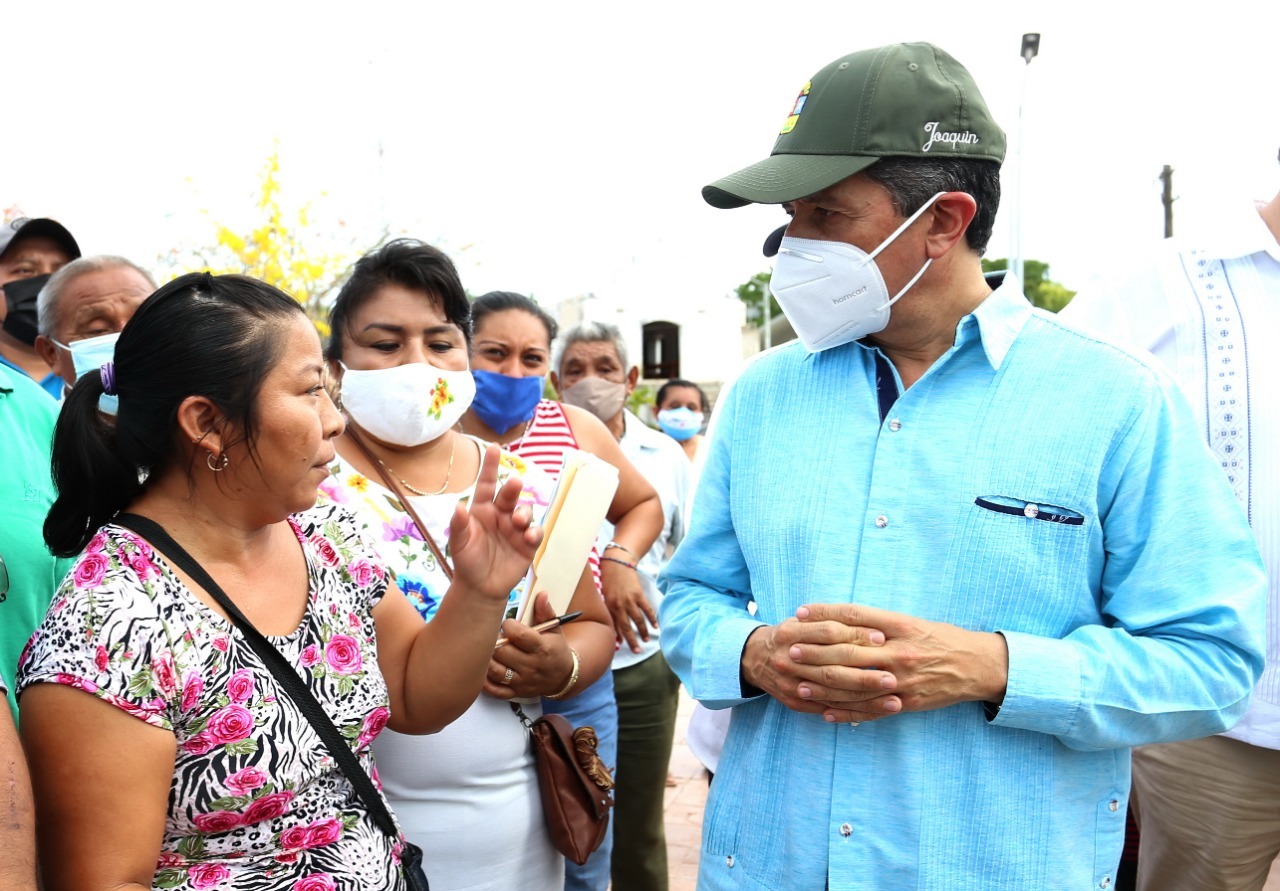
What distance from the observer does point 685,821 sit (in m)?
5.26

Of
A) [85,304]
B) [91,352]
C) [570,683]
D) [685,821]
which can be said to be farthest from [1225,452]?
[685,821]

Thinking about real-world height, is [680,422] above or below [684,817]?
above

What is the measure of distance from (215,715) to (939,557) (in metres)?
1.24

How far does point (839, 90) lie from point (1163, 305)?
1162 millimetres

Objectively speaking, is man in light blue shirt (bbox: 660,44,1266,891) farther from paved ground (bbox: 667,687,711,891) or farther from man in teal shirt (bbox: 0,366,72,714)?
paved ground (bbox: 667,687,711,891)

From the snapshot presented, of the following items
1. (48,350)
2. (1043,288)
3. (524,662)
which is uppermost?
(48,350)

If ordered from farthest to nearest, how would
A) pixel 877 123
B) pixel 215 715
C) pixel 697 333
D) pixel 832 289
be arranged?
pixel 697 333, pixel 832 289, pixel 877 123, pixel 215 715

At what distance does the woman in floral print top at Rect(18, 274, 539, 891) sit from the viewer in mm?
1502

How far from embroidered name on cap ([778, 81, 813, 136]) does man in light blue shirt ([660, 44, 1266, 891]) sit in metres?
A: 0.01

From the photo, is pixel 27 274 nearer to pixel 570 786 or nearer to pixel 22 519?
pixel 22 519

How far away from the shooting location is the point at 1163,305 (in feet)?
8.29

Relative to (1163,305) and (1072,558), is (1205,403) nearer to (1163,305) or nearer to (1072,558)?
(1163,305)

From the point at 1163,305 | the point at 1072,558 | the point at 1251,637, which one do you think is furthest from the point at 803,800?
the point at 1163,305

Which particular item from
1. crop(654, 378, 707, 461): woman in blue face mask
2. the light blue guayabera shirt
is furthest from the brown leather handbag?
crop(654, 378, 707, 461): woman in blue face mask
